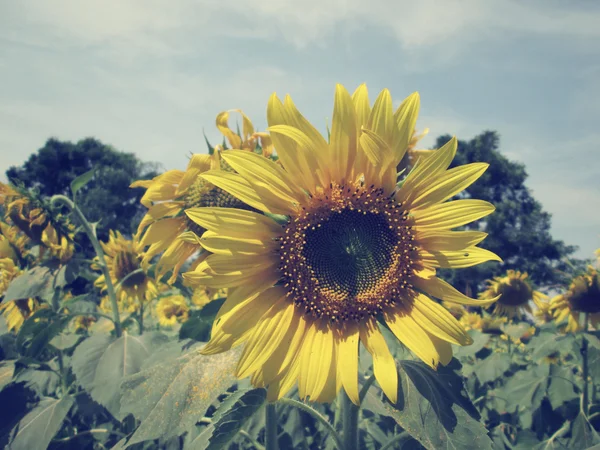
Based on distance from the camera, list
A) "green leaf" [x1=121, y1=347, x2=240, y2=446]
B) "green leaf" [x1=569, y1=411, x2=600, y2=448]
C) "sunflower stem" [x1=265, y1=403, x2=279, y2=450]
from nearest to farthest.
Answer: "green leaf" [x1=121, y1=347, x2=240, y2=446] < "sunflower stem" [x1=265, y1=403, x2=279, y2=450] < "green leaf" [x1=569, y1=411, x2=600, y2=448]

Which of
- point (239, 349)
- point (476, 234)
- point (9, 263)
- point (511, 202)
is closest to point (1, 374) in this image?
point (9, 263)

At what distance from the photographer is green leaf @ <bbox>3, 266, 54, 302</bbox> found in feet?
10.0

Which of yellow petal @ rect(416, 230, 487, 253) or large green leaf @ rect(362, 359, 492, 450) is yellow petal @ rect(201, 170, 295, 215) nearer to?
yellow petal @ rect(416, 230, 487, 253)

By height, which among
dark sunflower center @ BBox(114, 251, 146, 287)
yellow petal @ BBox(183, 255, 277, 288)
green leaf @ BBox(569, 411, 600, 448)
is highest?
yellow petal @ BBox(183, 255, 277, 288)

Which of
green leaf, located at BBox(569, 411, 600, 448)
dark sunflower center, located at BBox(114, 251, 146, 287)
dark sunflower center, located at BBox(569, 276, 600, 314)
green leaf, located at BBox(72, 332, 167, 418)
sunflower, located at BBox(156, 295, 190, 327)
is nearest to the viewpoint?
green leaf, located at BBox(72, 332, 167, 418)

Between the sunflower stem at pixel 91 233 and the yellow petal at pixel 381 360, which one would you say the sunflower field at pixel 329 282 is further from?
the sunflower stem at pixel 91 233

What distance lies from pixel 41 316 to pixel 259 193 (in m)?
2.16

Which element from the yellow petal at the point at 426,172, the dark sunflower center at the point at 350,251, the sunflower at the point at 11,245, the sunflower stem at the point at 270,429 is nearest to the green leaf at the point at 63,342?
the sunflower at the point at 11,245

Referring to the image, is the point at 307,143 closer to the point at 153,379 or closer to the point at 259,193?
the point at 259,193

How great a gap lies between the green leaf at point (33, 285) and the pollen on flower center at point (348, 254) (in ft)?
7.03

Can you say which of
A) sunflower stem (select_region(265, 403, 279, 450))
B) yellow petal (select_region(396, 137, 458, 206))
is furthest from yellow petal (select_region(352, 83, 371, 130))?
sunflower stem (select_region(265, 403, 279, 450))

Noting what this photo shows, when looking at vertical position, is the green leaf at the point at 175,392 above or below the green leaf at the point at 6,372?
above

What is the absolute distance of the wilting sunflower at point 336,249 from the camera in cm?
154

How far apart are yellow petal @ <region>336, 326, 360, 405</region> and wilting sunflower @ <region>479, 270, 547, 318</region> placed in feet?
14.5
